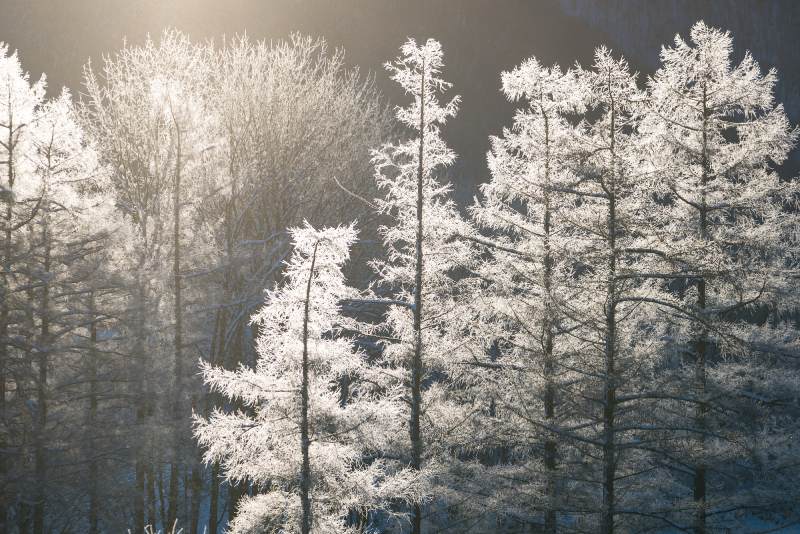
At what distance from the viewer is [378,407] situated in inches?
316

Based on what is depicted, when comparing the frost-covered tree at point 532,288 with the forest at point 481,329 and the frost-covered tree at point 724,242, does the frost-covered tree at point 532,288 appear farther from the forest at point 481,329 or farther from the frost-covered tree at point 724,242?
the frost-covered tree at point 724,242

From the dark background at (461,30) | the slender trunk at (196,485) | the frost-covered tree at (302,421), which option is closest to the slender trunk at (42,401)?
the slender trunk at (196,485)

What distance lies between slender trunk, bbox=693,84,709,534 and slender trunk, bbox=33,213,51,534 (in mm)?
12252

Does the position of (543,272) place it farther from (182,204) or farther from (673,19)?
(673,19)

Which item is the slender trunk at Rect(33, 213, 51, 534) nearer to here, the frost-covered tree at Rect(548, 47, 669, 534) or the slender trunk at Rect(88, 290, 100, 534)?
the slender trunk at Rect(88, 290, 100, 534)

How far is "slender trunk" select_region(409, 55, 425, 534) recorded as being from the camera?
10750 millimetres

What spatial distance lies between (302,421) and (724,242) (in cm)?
734

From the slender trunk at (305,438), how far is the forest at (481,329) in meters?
0.03

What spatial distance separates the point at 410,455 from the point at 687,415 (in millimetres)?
4787

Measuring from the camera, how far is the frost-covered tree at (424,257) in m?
10.9

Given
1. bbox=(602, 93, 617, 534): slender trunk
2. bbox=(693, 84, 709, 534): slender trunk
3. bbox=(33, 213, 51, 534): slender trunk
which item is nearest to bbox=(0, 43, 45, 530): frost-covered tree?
bbox=(33, 213, 51, 534): slender trunk

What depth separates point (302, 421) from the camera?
7.76 metres

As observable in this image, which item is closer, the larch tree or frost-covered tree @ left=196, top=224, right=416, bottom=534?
frost-covered tree @ left=196, top=224, right=416, bottom=534

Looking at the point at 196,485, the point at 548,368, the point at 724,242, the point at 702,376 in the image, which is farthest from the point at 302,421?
the point at 196,485
